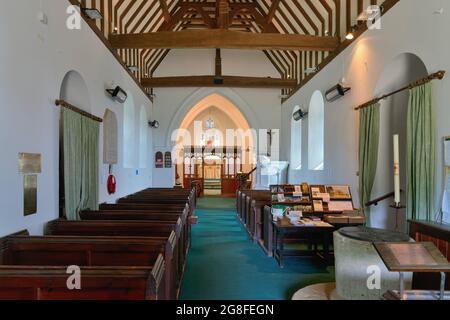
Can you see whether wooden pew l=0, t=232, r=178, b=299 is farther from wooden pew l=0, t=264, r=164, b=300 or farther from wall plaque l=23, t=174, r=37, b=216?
wooden pew l=0, t=264, r=164, b=300

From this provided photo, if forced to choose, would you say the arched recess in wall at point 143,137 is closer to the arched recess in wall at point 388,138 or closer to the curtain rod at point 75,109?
the curtain rod at point 75,109

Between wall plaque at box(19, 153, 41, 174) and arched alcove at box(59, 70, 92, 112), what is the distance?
160cm

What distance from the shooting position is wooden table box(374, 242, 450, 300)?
72.9 inches

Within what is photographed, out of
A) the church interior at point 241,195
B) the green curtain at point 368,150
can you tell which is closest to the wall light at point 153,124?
the church interior at point 241,195

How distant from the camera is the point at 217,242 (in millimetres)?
5430

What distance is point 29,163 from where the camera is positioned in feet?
9.96

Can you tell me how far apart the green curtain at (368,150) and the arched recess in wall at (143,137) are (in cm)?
564

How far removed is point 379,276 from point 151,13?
7.03m

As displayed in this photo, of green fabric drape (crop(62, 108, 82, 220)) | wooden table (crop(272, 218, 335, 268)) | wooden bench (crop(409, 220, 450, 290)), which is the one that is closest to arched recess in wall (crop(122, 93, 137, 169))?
green fabric drape (crop(62, 108, 82, 220))

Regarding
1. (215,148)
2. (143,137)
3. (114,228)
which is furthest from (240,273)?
(215,148)

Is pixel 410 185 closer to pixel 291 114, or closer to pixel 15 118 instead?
pixel 15 118

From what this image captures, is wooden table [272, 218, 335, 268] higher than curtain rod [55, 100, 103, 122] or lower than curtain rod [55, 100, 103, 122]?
lower
